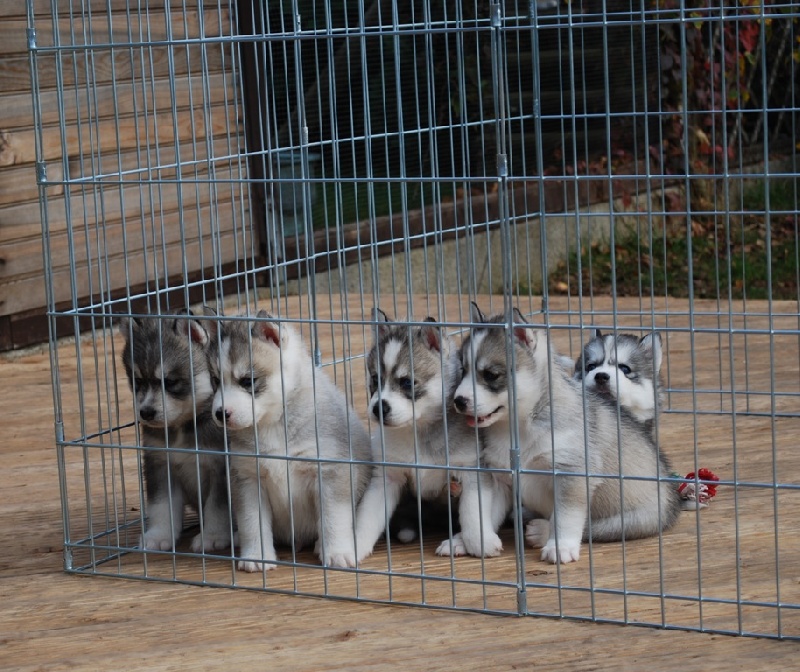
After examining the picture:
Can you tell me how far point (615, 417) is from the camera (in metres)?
3.88

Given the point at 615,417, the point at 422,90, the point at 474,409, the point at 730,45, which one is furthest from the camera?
the point at 730,45

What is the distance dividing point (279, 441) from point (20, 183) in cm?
341

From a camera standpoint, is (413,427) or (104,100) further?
(104,100)

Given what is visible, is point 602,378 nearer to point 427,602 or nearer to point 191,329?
point 427,602

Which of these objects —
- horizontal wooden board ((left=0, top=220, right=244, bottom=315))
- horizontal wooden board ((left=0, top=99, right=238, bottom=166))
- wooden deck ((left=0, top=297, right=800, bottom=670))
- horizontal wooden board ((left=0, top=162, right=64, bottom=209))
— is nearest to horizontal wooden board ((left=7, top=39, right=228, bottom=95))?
horizontal wooden board ((left=0, top=99, right=238, bottom=166))

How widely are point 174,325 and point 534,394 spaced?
3.48 ft

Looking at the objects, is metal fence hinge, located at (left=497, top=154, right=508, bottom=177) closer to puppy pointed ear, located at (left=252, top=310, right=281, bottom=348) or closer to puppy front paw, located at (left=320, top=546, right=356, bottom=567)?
puppy pointed ear, located at (left=252, top=310, right=281, bottom=348)

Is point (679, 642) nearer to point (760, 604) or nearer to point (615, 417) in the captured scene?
point (760, 604)

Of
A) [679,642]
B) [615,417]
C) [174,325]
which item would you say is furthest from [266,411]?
[679,642]

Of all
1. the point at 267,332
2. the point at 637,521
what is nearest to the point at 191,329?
the point at 267,332

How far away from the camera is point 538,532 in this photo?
12.7 feet

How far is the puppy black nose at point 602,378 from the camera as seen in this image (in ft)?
14.3

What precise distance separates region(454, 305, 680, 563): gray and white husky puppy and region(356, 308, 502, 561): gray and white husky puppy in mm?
87

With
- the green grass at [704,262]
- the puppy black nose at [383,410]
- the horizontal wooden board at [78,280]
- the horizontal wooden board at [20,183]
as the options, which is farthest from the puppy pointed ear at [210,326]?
the green grass at [704,262]
